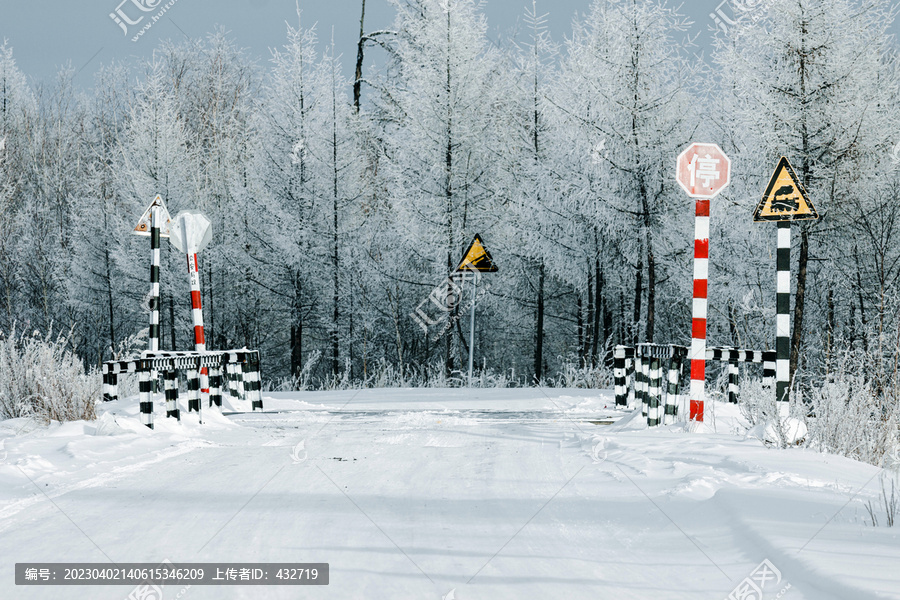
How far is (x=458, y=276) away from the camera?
22062mm

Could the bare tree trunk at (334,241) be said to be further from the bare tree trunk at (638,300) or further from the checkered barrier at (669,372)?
the checkered barrier at (669,372)

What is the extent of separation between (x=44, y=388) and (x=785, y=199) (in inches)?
297

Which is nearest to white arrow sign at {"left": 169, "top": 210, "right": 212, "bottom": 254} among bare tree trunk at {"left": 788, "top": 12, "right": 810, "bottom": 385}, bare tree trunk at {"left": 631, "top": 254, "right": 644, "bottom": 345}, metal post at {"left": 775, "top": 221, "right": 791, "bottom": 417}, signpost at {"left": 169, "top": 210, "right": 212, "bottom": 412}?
signpost at {"left": 169, "top": 210, "right": 212, "bottom": 412}

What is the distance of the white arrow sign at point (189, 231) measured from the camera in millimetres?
11711

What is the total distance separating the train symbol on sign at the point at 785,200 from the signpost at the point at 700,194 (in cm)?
49

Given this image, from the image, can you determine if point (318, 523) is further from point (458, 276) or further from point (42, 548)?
point (458, 276)

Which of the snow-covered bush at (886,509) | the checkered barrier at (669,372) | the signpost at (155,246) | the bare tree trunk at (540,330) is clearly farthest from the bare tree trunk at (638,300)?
the snow-covered bush at (886,509)

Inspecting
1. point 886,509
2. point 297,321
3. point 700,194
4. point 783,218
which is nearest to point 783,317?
point 783,218

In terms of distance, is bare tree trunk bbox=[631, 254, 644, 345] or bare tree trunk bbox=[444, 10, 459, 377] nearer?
bare tree trunk bbox=[631, 254, 644, 345]

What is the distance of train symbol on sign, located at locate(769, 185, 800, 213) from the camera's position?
723 centimetres

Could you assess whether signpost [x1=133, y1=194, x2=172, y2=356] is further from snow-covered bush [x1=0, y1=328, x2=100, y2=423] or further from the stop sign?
the stop sign

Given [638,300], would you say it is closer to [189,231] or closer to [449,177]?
[449,177]

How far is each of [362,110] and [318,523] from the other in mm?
26822

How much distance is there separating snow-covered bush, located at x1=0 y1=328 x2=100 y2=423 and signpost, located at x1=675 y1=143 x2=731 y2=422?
6.22m
